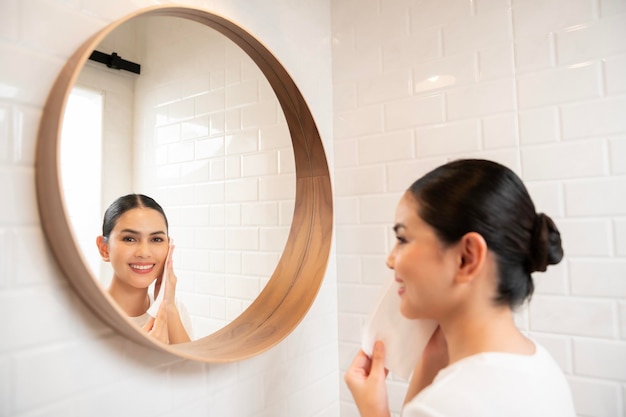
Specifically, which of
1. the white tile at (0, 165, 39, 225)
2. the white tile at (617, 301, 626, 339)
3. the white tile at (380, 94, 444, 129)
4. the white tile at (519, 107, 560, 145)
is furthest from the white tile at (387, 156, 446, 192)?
the white tile at (0, 165, 39, 225)

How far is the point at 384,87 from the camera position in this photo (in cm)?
135

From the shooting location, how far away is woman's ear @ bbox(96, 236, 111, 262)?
0.74 m

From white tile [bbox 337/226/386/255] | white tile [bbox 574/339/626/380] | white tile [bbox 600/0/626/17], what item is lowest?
white tile [bbox 574/339/626/380]

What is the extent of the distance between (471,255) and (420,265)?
9cm

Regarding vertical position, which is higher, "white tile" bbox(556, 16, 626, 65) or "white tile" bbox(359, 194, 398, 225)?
"white tile" bbox(556, 16, 626, 65)

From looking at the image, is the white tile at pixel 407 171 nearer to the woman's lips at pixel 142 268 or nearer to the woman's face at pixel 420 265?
the woman's face at pixel 420 265

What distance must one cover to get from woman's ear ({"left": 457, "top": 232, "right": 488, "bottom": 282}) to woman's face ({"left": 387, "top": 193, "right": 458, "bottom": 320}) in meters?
0.01

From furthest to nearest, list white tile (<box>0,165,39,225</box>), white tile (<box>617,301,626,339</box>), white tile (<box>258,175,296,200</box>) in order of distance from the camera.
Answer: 1. white tile (<box>258,175,296,200</box>)
2. white tile (<box>617,301,626,339</box>)
3. white tile (<box>0,165,39,225</box>)

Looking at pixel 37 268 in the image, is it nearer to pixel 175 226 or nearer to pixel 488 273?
pixel 175 226

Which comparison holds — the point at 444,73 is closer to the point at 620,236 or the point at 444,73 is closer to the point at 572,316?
the point at 620,236

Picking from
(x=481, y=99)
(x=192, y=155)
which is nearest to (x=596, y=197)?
(x=481, y=99)

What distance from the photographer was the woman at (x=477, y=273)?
28.1 inches

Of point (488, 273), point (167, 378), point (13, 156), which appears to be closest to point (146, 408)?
point (167, 378)

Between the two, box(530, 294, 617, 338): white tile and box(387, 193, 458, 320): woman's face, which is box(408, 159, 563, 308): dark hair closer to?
box(387, 193, 458, 320): woman's face
